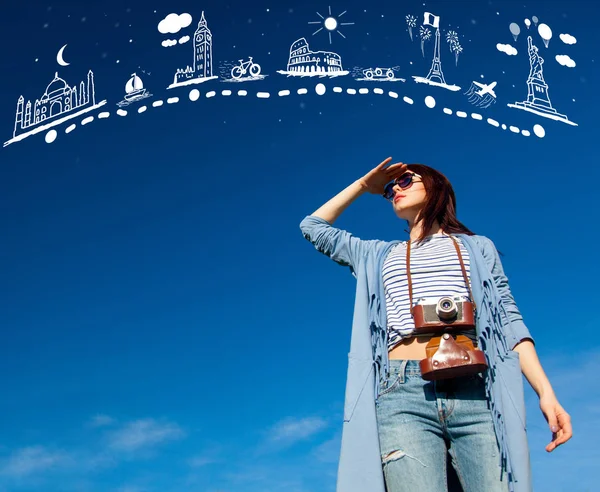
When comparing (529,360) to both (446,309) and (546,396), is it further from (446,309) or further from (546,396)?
(446,309)

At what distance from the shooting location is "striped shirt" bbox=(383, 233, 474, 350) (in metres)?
4.25

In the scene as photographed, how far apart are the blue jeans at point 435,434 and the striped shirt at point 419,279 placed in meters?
0.32

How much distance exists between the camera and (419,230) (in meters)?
4.81

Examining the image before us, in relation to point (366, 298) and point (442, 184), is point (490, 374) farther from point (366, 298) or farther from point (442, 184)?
point (442, 184)

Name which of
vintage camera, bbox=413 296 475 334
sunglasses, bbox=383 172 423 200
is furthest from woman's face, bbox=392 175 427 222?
vintage camera, bbox=413 296 475 334

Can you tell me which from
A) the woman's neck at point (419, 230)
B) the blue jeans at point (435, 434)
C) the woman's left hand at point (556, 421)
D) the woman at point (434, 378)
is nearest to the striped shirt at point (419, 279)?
the woman at point (434, 378)

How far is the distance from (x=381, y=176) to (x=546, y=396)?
1.91m

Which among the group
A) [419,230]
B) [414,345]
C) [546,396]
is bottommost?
[546,396]

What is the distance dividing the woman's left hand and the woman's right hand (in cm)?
187

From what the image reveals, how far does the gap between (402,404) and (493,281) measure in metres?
1.01

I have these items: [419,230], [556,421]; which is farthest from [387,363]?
[419,230]

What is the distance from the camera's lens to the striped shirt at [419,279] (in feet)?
13.9

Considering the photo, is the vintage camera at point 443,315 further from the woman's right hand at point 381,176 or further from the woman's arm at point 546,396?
the woman's right hand at point 381,176

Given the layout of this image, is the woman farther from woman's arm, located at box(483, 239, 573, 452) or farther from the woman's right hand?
the woman's right hand
